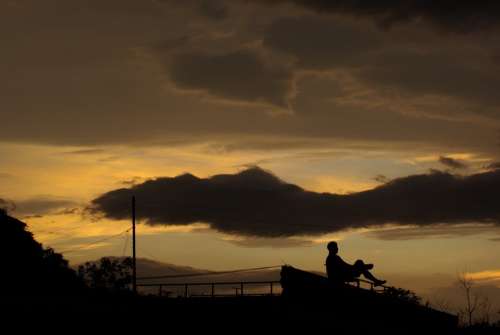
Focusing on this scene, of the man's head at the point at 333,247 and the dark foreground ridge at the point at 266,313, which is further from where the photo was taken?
the man's head at the point at 333,247

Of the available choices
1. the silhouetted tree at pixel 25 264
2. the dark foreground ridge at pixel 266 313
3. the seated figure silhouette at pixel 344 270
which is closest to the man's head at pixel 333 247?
the seated figure silhouette at pixel 344 270

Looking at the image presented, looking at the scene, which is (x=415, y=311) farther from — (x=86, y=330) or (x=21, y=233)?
(x=21, y=233)

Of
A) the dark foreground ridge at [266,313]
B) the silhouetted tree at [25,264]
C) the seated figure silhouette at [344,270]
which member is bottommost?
the dark foreground ridge at [266,313]

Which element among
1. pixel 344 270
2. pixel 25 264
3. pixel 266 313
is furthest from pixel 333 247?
pixel 25 264

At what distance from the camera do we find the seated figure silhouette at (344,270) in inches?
754

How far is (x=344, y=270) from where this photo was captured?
1942 centimetres

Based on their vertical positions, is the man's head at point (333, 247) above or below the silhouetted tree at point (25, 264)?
below

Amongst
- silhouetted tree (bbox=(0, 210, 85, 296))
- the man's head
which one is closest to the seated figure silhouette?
the man's head

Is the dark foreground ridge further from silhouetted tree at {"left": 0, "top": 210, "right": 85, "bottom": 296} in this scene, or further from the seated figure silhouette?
silhouetted tree at {"left": 0, "top": 210, "right": 85, "bottom": 296}

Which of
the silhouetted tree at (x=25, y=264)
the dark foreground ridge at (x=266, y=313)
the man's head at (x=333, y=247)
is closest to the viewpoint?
the dark foreground ridge at (x=266, y=313)

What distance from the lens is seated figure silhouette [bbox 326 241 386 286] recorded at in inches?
754

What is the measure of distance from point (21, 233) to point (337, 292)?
3675cm

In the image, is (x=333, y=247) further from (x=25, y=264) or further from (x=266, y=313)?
(x=25, y=264)

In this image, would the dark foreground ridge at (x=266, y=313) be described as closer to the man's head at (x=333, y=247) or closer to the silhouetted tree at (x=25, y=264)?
the man's head at (x=333, y=247)
